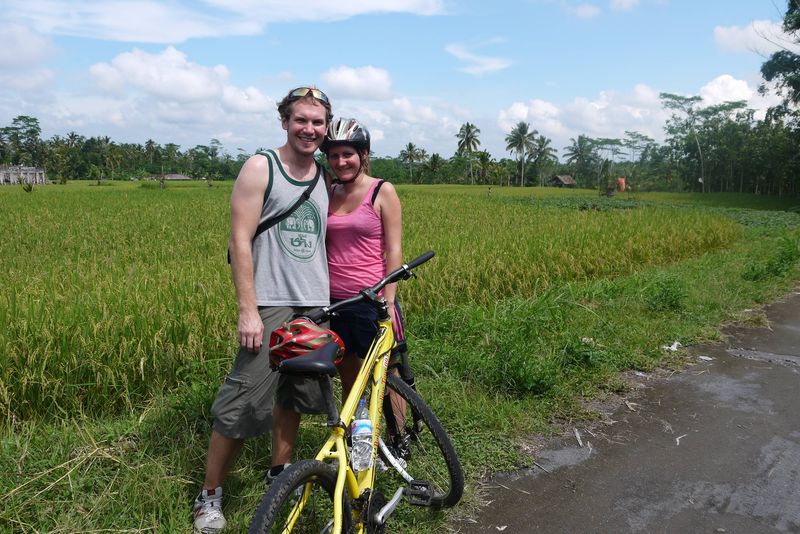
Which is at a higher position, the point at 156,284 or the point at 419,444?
the point at 156,284

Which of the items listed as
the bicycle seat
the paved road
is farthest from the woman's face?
the paved road

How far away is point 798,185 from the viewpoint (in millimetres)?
43000

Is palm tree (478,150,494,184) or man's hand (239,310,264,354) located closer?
man's hand (239,310,264,354)

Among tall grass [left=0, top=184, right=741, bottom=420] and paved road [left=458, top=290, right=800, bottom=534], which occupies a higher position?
tall grass [left=0, top=184, right=741, bottom=420]

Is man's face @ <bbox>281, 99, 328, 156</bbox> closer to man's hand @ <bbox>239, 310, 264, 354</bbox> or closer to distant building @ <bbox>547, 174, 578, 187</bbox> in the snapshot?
man's hand @ <bbox>239, 310, 264, 354</bbox>

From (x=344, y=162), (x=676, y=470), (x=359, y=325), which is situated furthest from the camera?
(x=676, y=470)

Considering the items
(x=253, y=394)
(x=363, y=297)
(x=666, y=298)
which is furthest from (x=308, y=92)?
(x=666, y=298)

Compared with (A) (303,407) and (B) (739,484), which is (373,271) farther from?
(B) (739,484)

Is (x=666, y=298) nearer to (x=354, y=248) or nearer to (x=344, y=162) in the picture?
(x=354, y=248)

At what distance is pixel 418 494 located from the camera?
267cm

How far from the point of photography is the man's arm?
230cm

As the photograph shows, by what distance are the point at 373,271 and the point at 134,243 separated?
9.38 meters

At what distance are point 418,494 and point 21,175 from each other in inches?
2969

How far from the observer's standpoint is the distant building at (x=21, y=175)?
213ft
